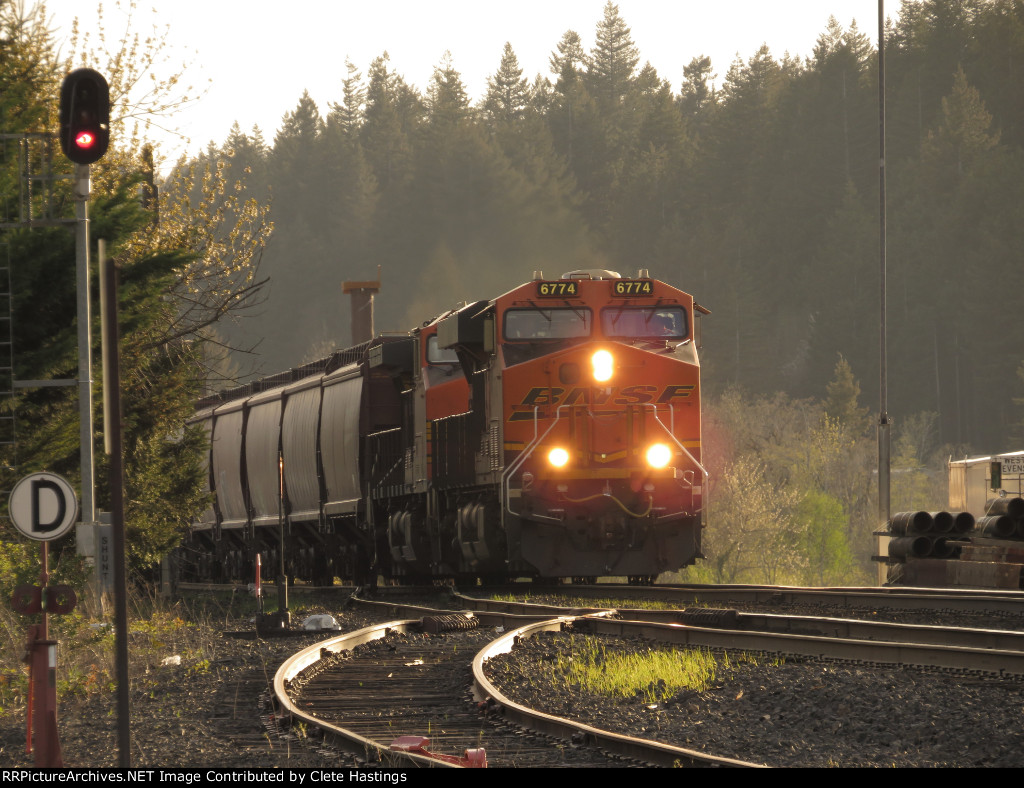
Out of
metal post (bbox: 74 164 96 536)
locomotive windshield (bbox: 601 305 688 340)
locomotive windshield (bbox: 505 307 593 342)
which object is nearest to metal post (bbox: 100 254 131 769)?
metal post (bbox: 74 164 96 536)

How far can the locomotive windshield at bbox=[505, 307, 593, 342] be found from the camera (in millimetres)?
17500

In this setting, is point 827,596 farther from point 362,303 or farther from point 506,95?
point 506,95

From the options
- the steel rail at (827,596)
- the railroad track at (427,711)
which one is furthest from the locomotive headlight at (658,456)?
the railroad track at (427,711)

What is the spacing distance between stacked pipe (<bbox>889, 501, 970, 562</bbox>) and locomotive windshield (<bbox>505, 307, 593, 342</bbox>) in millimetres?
6061

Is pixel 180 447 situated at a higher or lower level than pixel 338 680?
higher

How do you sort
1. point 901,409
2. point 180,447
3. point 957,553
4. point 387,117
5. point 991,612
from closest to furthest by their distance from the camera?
1. point 991,612
2. point 957,553
3. point 180,447
4. point 901,409
5. point 387,117

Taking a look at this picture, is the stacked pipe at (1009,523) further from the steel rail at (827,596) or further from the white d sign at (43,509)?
the white d sign at (43,509)

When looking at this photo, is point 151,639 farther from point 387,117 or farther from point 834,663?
point 387,117

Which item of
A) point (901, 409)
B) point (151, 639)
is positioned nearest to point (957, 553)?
point (151, 639)

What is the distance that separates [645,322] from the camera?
17.8 metres

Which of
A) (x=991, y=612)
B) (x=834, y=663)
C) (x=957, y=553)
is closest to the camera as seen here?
(x=834, y=663)

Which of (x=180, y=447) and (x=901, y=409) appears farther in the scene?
(x=901, y=409)

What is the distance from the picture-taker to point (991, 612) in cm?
1354

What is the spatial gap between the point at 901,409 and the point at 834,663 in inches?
3038
